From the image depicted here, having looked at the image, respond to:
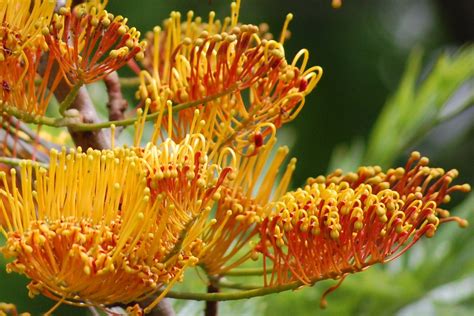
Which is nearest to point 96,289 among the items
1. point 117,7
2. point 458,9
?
point 117,7

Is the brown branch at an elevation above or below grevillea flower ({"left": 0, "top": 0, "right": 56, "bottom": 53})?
below

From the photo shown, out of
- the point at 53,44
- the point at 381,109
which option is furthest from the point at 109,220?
the point at 381,109

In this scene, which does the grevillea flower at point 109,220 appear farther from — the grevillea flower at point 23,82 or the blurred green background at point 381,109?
the blurred green background at point 381,109

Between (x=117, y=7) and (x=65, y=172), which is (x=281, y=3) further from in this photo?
(x=65, y=172)

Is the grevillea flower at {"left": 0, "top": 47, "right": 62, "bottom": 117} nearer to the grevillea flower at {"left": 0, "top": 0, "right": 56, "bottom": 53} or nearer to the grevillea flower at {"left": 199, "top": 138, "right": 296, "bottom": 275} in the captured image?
the grevillea flower at {"left": 0, "top": 0, "right": 56, "bottom": 53}

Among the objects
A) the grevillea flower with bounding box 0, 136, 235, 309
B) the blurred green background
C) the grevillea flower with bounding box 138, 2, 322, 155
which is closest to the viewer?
the grevillea flower with bounding box 0, 136, 235, 309

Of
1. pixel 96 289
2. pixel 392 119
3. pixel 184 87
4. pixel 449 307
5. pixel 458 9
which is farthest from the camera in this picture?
pixel 458 9

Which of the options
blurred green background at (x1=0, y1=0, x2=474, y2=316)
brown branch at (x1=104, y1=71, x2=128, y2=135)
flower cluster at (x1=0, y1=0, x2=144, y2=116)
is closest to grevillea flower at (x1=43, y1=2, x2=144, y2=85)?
flower cluster at (x1=0, y1=0, x2=144, y2=116)
